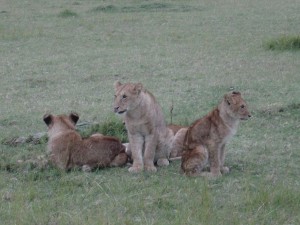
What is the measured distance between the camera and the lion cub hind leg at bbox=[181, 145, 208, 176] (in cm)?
529

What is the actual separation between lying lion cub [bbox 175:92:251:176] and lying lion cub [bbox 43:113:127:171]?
568mm

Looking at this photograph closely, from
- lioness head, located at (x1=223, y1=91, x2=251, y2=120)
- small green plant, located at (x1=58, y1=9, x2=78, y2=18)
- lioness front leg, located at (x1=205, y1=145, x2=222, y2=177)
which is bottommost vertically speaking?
small green plant, located at (x1=58, y1=9, x2=78, y2=18)

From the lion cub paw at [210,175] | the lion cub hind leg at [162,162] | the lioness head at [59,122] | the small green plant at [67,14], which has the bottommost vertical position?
the small green plant at [67,14]

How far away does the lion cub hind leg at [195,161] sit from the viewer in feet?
17.4

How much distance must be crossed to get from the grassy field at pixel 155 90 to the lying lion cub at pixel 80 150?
0.36ft

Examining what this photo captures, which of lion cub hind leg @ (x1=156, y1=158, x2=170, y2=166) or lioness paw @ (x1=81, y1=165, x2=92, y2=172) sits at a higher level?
lioness paw @ (x1=81, y1=165, x2=92, y2=172)

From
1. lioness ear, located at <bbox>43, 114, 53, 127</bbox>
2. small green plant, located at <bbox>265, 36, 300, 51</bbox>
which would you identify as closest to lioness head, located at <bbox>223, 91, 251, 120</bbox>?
lioness ear, located at <bbox>43, 114, 53, 127</bbox>

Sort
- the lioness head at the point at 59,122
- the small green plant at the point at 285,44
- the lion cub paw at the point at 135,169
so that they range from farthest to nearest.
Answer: the small green plant at the point at 285,44 < the lioness head at the point at 59,122 < the lion cub paw at the point at 135,169

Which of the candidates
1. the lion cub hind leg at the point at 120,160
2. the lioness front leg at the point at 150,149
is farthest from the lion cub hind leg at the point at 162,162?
the lion cub hind leg at the point at 120,160

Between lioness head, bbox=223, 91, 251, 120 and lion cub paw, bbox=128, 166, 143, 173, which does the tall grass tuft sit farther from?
lioness head, bbox=223, 91, 251, 120

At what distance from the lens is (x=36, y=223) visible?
4254mm

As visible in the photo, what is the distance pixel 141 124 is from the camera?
18.5 ft

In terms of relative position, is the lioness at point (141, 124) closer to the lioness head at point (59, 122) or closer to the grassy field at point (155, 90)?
the grassy field at point (155, 90)

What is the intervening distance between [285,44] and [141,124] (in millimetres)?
5948
